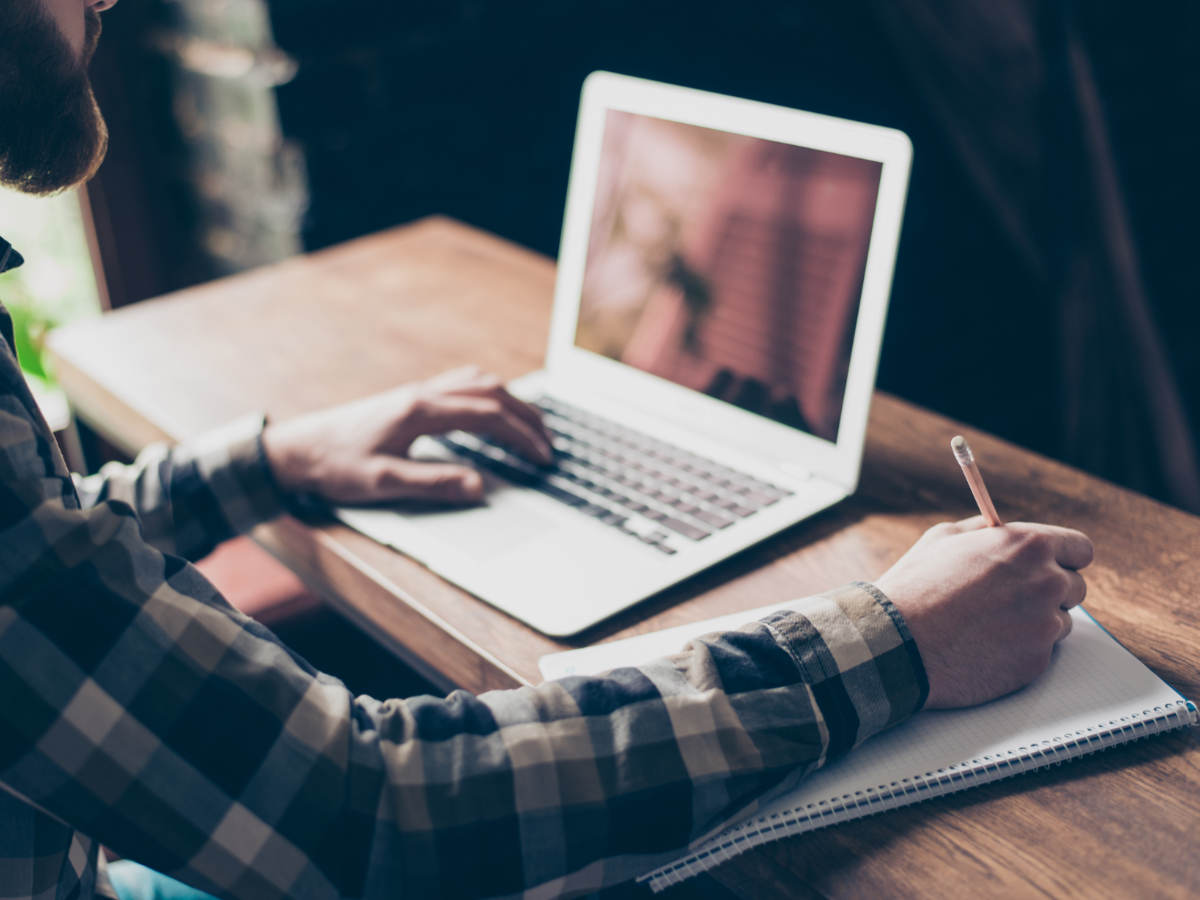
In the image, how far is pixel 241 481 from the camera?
35.7 inches

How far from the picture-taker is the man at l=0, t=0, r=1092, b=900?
53 centimetres

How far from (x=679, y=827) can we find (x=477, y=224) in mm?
1584

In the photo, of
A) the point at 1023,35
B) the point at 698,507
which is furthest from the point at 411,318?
the point at 1023,35

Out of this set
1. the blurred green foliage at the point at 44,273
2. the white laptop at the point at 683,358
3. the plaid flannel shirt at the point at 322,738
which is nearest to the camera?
the plaid flannel shirt at the point at 322,738

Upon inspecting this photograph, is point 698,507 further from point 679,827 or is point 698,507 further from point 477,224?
point 477,224

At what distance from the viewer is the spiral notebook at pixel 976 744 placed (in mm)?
590

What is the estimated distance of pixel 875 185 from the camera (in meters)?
Answer: 0.81

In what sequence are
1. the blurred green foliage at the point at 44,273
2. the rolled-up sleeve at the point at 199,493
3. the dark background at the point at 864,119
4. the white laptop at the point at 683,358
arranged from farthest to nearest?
the blurred green foliage at the point at 44,273 → the dark background at the point at 864,119 → the rolled-up sleeve at the point at 199,493 → the white laptop at the point at 683,358

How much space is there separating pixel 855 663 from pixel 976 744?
0.08 m

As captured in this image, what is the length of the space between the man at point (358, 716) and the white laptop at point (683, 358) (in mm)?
155

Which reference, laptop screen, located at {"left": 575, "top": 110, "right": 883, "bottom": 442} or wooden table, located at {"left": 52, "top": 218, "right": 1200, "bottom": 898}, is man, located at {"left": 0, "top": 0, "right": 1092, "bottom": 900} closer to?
wooden table, located at {"left": 52, "top": 218, "right": 1200, "bottom": 898}

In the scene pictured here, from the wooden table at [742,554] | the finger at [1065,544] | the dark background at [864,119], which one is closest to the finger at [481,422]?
the wooden table at [742,554]

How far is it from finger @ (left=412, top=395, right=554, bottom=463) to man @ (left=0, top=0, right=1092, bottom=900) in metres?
0.33

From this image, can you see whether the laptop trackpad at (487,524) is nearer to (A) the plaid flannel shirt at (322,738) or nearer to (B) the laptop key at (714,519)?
(B) the laptop key at (714,519)
